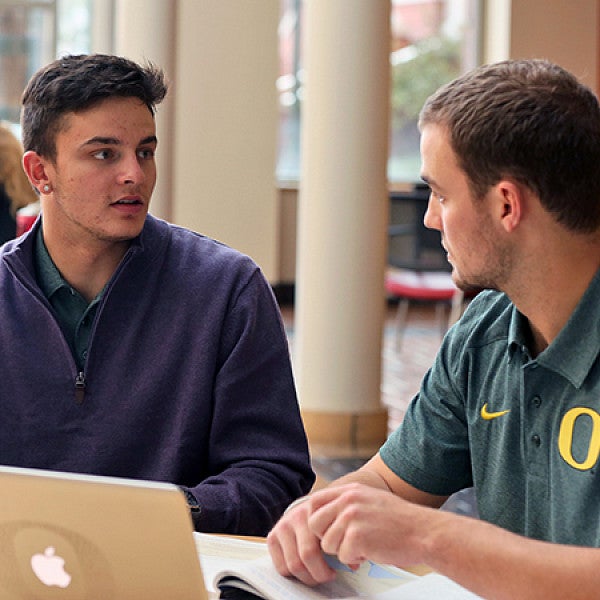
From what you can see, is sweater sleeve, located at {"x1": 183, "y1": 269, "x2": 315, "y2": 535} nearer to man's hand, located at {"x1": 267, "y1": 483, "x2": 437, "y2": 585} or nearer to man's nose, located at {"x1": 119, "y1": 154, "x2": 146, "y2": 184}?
man's nose, located at {"x1": 119, "y1": 154, "x2": 146, "y2": 184}

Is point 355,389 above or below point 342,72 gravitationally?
below

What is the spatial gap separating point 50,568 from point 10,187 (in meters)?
4.09

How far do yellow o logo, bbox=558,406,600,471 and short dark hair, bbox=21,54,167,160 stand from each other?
0.86 m

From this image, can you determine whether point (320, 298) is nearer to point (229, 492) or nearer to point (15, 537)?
point (229, 492)

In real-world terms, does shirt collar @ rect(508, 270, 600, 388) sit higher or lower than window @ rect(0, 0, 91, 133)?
lower

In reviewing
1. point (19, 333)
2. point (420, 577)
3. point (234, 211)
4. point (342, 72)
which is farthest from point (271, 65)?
point (420, 577)

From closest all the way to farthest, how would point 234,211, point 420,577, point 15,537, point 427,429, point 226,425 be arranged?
point 15,537 < point 420,577 < point 427,429 < point 226,425 < point 234,211

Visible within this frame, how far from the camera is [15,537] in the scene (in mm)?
1080

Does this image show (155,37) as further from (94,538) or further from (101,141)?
(94,538)

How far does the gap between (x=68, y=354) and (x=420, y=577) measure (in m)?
0.71

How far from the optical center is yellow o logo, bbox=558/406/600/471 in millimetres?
1310

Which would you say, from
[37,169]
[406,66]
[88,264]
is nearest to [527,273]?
[88,264]

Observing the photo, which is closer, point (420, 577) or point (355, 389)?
point (420, 577)

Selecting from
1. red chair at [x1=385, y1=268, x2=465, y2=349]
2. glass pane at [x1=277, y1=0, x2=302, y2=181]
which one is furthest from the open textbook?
glass pane at [x1=277, y1=0, x2=302, y2=181]
